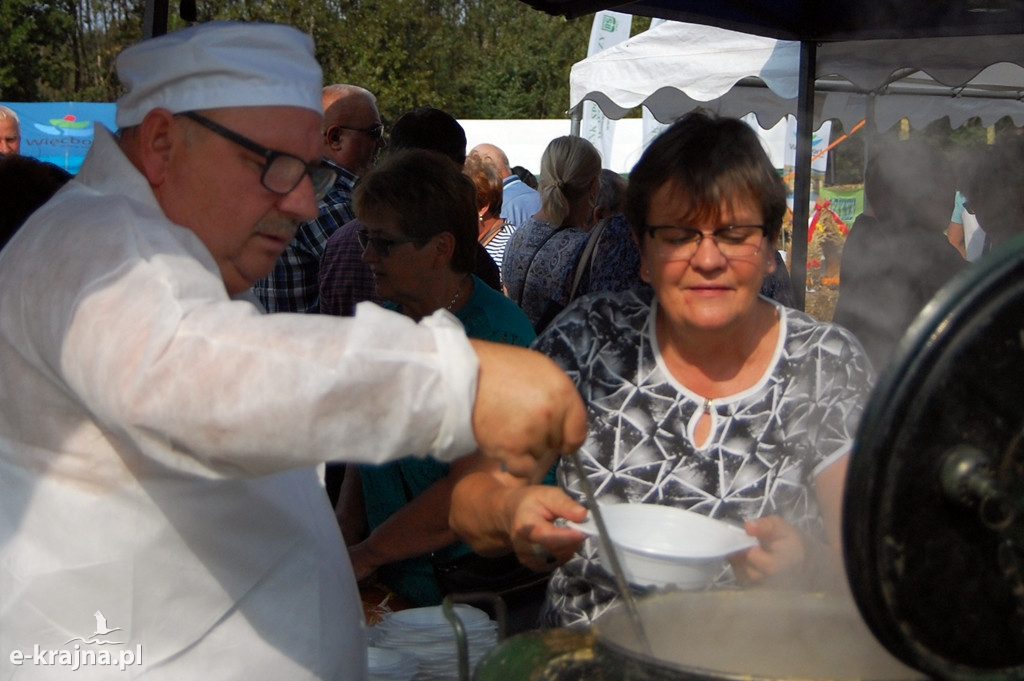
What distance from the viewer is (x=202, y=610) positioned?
1385 mm

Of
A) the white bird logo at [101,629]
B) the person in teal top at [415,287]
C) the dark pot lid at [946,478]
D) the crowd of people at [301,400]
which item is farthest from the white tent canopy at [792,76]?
the white bird logo at [101,629]

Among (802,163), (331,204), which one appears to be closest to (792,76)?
(802,163)

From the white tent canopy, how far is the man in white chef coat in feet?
14.0

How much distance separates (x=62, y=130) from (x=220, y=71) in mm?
10485

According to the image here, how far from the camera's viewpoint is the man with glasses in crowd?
12.1ft

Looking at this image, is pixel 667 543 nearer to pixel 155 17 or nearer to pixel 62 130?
pixel 155 17

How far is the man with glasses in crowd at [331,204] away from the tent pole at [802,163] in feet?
7.07

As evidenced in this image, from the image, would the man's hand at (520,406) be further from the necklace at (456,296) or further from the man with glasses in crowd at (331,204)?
the man with glasses in crowd at (331,204)

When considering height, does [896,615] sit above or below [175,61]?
below

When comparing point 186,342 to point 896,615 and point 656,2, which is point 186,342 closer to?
point 896,615

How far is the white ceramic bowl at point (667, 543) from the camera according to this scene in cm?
146

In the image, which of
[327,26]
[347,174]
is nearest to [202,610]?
[347,174]

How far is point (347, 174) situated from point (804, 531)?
9.63 ft

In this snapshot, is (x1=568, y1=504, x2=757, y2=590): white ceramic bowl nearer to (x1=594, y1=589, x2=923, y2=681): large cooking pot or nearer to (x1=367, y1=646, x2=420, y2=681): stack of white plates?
(x1=594, y1=589, x2=923, y2=681): large cooking pot
